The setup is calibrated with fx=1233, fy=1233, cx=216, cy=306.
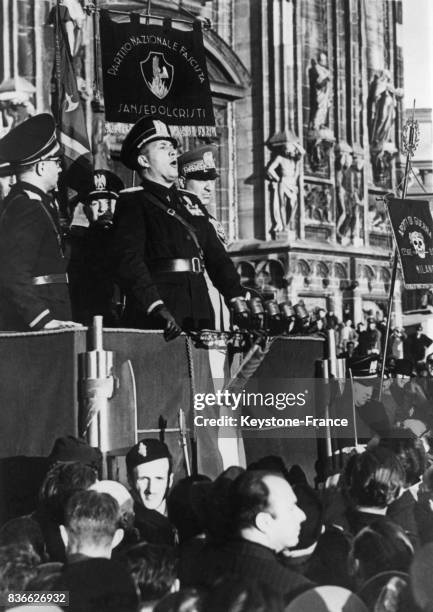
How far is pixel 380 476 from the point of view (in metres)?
4.74

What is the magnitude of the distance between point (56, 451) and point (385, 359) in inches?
68.5

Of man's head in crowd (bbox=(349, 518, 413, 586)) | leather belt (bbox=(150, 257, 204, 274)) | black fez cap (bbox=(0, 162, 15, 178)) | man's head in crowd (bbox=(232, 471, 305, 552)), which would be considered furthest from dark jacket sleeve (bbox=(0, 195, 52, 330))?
man's head in crowd (bbox=(349, 518, 413, 586))

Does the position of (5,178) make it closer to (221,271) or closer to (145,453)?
(221,271)

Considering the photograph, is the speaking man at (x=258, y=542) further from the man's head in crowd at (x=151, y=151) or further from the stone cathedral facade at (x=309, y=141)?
the stone cathedral facade at (x=309, y=141)

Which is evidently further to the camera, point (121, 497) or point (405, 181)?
point (405, 181)

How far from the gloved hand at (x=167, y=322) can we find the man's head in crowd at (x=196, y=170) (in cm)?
76

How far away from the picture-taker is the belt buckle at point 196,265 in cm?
514

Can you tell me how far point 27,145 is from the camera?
498 centimetres

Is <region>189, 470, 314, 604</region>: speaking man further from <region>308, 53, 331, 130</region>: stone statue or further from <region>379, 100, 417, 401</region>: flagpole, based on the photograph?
<region>308, 53, 331, 130</region>: stone statue

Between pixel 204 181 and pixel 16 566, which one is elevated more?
pixel 204 181

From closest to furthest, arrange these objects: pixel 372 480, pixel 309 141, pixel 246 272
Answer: pixel 372 480 → pixel 246 272 → pixel 309 141

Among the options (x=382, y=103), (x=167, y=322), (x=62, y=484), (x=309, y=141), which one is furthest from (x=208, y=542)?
(x=382, y=103)

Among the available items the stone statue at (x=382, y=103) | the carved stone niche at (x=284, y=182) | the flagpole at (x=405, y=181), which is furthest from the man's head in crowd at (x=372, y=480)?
the stone statue at (x=382, y=103)

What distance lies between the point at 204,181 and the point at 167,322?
948 mm
